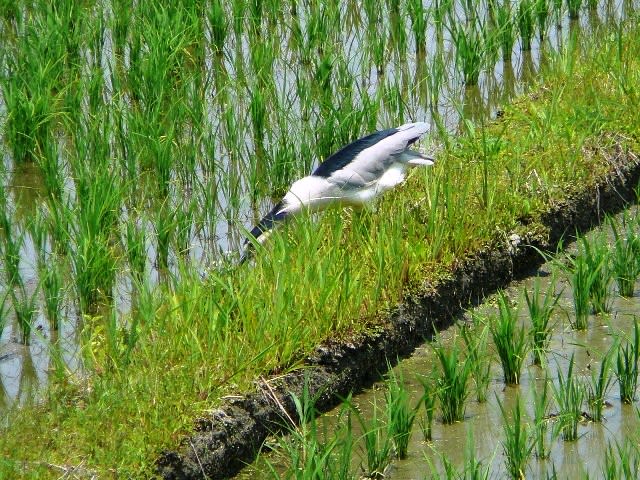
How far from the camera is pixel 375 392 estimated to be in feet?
12.4

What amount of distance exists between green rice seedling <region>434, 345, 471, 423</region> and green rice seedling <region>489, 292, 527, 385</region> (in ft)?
0.74

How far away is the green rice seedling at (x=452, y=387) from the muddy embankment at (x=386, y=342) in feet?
1.02

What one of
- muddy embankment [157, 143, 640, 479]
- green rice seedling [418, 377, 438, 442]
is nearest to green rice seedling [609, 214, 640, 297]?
muddy embankment [157, 143, 640, 479]

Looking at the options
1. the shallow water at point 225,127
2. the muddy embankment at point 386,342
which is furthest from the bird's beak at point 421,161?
the shallow water at point 225,127

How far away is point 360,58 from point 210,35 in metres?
0.96

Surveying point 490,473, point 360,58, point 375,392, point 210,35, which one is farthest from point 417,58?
point 490,473

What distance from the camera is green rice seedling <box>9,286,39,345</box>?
3.91 metres

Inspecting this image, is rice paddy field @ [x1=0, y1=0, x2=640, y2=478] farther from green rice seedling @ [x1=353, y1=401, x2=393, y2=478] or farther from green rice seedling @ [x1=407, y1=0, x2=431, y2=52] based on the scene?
green rice seedling @ [x1=353, y1=401, x2=393, y2=478]

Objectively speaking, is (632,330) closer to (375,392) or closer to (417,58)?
(375,392)

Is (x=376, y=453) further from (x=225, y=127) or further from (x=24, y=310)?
(x=225, y=127)

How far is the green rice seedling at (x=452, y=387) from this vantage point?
3.35 metres

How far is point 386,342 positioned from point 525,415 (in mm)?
624

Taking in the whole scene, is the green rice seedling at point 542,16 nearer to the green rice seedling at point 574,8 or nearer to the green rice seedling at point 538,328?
the green rice seedling at point 574,8

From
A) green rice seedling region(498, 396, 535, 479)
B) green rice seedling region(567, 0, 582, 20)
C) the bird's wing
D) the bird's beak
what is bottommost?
green rice seedling region(498, 396, 535, 479)
